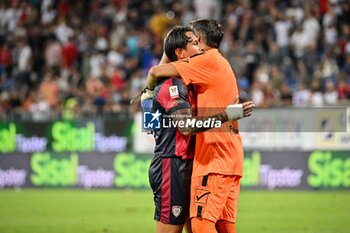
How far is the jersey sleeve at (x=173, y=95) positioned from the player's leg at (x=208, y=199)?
66 cm

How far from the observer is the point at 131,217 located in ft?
45.4

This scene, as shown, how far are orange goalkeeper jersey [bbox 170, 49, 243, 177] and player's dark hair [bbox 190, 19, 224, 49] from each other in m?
0.09

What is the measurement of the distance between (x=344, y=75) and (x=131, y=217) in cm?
705

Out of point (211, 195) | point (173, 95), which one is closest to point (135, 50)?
point (173, 95)

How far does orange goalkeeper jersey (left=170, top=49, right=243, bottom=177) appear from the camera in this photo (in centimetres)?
668

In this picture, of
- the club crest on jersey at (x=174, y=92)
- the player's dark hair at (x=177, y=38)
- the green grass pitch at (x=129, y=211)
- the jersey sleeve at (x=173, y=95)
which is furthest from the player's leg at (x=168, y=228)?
the green grass pitch at (x=129, y=211)

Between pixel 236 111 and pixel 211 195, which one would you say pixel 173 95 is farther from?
pixel 211 195

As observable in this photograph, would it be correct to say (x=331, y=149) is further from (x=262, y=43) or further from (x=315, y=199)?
(x=262, y=43)

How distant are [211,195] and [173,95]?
3.02 ft

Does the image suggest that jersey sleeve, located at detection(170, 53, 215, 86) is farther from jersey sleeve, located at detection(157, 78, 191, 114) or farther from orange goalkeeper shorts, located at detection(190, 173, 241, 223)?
orange goalkeeper shorts, located at detection(190, 173, 241, 223)

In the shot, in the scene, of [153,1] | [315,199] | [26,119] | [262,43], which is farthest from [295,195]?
[153,1]

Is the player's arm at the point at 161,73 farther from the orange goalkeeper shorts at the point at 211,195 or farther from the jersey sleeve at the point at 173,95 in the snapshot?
the orange goalkeeper shorts at the point at 211,195

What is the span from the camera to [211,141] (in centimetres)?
678

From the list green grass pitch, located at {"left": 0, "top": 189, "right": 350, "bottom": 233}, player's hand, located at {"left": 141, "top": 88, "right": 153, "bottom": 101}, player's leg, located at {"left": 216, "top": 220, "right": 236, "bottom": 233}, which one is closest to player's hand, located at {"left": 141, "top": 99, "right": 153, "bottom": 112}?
player's hand, located at {"left": 141, "top": 88, "right": 153, "bottom": 101}
